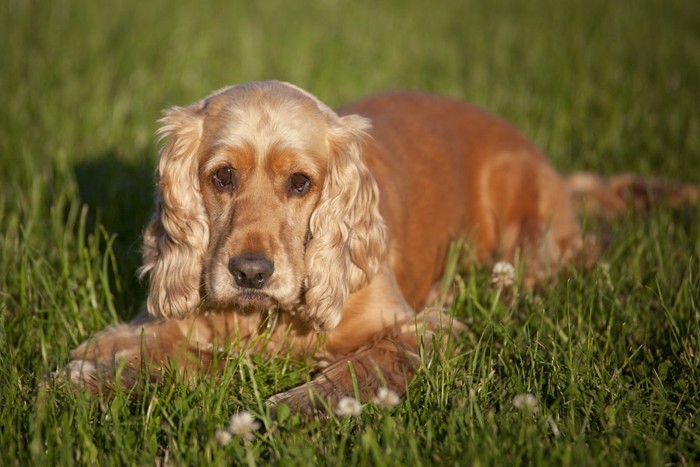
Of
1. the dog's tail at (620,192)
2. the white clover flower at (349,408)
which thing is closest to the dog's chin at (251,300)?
the white clover flower at (349,408)

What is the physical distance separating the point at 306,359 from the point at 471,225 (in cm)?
155

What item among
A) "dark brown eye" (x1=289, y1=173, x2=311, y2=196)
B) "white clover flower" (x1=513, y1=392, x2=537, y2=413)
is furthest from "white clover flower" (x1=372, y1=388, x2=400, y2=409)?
"dark brown eye" (x1=289, y1=173, x2=311, y2=196)

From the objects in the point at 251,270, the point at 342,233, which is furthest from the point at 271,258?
the point at 342,233

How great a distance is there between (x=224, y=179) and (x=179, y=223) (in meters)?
0.22

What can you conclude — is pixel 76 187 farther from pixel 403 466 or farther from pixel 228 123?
pixel 403 466

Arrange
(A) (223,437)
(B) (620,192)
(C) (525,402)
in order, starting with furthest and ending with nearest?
(B) (620,192), (C) (525,402), (A) (223,437)

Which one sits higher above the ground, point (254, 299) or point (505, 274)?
point (254, 299)

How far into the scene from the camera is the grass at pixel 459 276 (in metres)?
2.30

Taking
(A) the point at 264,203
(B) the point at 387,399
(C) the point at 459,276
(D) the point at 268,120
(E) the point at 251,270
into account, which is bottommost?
(C) the point at 459,276

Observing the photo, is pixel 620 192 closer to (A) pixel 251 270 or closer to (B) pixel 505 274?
(B) pixel 505 274

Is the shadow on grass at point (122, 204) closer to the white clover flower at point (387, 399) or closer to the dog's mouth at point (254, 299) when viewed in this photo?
the dog's mouth at point (254, 299)

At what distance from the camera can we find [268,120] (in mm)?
2865

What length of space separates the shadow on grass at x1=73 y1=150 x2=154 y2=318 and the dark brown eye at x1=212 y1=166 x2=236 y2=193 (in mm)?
789

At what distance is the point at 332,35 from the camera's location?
7.98m
